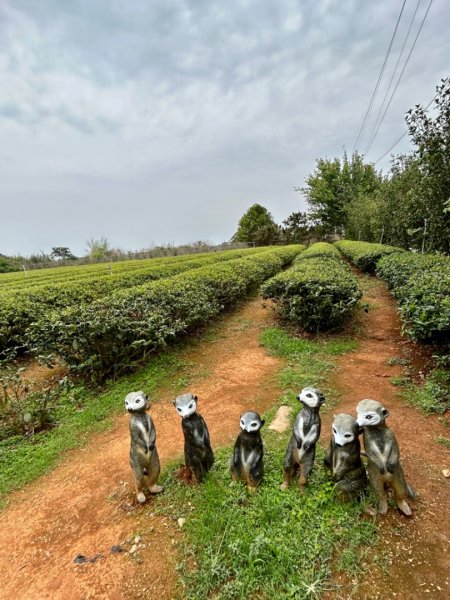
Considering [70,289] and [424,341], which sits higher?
[70,289]

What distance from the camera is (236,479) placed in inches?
102

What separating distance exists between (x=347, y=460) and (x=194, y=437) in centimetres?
116

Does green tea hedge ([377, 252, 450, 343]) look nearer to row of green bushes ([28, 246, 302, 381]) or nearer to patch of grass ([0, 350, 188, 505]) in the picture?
row of green bushes ([28, 246, 302, 381])

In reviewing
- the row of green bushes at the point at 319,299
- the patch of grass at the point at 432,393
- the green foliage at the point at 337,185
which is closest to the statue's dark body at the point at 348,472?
the patch of grass at the point at 432,393

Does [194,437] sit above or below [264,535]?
above

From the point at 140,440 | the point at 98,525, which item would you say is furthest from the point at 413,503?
the point at 98,525

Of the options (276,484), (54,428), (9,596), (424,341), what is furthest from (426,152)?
(9,596)

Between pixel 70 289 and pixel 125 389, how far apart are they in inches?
189

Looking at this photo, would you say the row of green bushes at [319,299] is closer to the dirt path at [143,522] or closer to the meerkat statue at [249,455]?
the dirt path at [143,522]

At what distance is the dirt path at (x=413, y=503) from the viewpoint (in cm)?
183

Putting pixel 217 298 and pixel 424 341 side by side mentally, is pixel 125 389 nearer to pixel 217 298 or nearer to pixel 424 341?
pixel 217 298

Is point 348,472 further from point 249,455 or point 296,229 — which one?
point 296,229

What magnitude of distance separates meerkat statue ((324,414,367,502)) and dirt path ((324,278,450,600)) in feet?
0.83

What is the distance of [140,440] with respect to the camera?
254 cm
